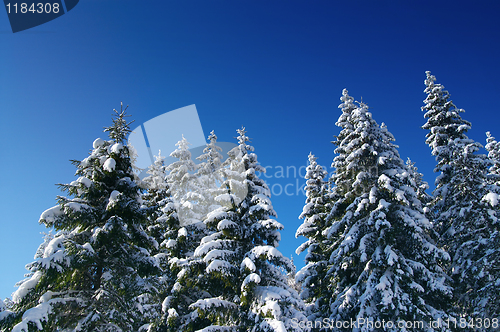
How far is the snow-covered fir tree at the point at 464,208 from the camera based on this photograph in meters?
15.0

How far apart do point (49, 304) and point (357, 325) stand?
40.0ft

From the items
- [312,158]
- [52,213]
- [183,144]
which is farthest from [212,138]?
[52,213]

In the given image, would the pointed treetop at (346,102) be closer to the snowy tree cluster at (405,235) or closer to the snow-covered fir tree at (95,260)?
the snowy tree cluster at (405,235)

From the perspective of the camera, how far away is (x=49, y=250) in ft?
29.1

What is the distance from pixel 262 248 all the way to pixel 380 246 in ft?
20.7

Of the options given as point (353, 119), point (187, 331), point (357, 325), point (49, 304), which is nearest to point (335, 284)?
point (357, 325)

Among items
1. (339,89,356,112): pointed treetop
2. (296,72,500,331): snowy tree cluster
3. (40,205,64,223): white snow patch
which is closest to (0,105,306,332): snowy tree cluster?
(40,205,64,223): white snow patch

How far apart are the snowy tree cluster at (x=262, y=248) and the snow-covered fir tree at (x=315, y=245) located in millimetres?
105

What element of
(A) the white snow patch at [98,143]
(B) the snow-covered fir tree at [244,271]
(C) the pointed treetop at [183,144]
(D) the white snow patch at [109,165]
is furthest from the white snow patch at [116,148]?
(C) the pointed treetop at [183,144]

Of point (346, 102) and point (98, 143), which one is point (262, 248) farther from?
point (346, 102)

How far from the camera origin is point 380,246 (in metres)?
14.1

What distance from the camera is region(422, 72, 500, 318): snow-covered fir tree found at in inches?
589

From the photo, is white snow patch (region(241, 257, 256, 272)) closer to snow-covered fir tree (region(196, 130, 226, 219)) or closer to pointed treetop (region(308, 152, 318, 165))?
snow-covered fir tree (region(196, 130, 226, 219))

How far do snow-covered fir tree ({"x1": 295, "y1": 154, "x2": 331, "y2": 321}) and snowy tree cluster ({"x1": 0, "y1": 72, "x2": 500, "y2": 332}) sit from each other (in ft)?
0.35
